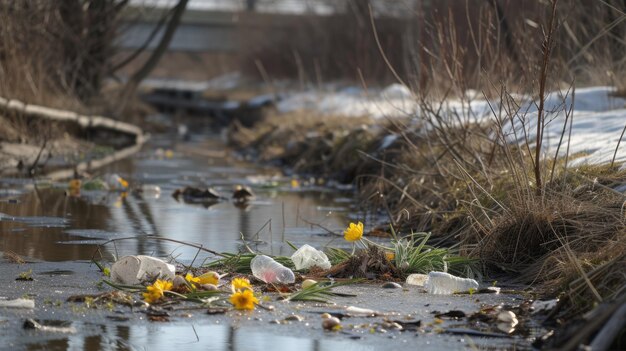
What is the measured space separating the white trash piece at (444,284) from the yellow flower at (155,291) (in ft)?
4.97

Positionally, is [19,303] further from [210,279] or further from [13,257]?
[13,257]

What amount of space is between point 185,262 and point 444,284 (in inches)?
70.2

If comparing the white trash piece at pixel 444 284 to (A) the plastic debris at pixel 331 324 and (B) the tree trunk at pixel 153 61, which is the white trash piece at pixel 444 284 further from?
(B) the tree trunk at pixel 153 61

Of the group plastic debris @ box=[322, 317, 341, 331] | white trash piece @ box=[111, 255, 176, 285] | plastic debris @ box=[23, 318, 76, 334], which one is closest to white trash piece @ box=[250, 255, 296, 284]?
white trash piece @ box=[111, 255, 176, 285]

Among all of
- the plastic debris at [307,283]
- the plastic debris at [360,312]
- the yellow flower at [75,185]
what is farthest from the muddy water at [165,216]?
the plastic debris at [360,312]

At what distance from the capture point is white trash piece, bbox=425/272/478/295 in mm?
6195

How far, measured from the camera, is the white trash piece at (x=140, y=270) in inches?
234

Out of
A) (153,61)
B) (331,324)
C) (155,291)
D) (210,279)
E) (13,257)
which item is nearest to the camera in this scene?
(331,324)

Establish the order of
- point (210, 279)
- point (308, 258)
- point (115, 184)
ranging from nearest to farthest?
point (210, 279)
point (308, 258)
point (115, 184)

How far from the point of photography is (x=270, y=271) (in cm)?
619

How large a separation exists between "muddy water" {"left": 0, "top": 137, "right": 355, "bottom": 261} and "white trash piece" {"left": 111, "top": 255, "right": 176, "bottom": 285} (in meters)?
0.43

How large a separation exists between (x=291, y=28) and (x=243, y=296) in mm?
31860

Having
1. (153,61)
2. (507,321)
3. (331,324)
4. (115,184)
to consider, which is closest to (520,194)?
(507,321)

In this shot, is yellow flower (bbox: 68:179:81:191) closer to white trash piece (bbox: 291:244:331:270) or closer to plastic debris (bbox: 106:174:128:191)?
plastic debris (bbox: 106:174:128:191)
